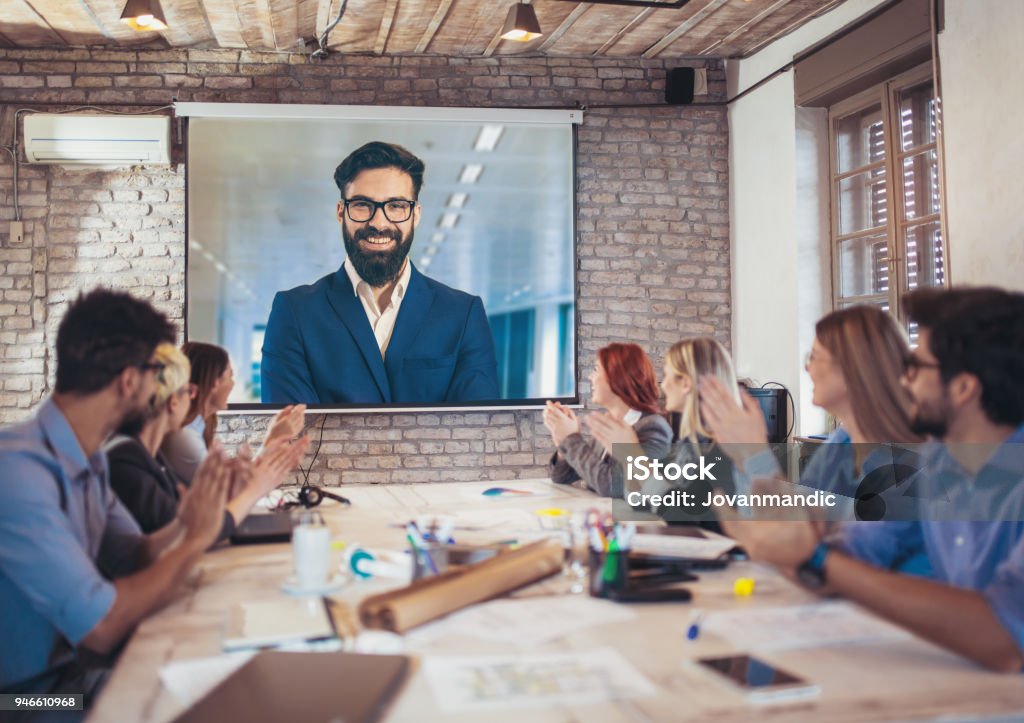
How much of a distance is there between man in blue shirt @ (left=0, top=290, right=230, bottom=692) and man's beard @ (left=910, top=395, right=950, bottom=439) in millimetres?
1404

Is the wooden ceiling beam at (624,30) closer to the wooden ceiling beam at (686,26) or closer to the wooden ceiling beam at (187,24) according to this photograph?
the wooden ceiling beam at (686,26)

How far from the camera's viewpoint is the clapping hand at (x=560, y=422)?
10.9 ft

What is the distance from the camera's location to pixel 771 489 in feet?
5.92

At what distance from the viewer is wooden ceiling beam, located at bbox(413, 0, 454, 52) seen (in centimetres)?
443

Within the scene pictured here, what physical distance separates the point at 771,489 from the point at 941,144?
256 centimetres

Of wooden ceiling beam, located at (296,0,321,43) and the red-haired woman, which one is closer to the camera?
the red-haired woman

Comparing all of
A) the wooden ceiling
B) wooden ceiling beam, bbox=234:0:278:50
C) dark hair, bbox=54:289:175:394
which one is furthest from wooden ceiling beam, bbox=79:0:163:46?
dark hair, bbox=54:289:175:394

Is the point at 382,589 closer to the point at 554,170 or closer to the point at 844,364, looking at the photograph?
the point at 844,364

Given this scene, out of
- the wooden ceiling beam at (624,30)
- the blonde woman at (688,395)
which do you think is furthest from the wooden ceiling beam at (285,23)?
the blonde woman at (688,395)

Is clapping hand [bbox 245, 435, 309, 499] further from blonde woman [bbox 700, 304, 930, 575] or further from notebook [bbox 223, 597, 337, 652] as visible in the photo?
blonde woman [bbox 700, 304, 930, 575]

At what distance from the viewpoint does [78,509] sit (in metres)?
1.66

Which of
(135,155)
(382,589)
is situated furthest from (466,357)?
(382,589)

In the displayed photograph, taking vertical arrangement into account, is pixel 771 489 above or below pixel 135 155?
below

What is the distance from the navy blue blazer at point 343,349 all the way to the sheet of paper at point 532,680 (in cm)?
373
